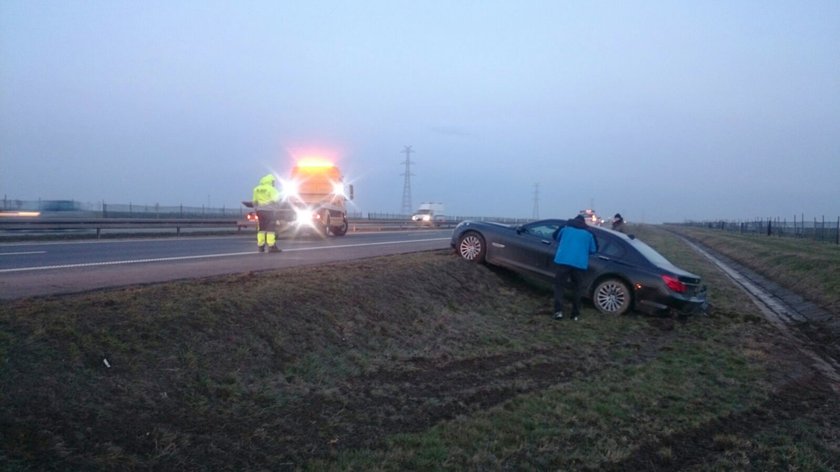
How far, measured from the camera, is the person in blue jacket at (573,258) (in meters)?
13.0

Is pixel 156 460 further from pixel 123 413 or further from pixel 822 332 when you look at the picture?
pixel 822 332

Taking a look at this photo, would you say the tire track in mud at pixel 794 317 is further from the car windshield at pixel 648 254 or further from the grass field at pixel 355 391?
the car windshield at pixel 648 254

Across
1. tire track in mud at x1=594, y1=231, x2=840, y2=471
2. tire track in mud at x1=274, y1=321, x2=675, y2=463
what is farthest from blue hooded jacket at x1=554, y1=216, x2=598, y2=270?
tire track in mud at x1=594, y1=231, x2=840, y2=471

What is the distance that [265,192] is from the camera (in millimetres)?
17625

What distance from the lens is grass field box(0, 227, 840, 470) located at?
5738mm

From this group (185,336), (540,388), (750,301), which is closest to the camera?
(185,336)

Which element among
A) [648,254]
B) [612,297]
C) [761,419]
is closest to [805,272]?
[648,254]

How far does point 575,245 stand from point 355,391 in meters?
6.37

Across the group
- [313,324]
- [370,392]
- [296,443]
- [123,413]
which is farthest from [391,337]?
[123,413]

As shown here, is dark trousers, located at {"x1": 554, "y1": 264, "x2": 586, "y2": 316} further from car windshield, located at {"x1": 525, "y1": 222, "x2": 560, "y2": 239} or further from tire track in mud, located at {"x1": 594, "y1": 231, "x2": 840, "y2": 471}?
tire track in mud, located at {"x1": 594, "y1": 231, "x2": 840, "y2": 471}

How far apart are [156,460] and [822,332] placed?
13078 millimetres

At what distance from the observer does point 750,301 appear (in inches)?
725

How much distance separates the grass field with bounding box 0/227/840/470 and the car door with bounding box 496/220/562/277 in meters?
3.31

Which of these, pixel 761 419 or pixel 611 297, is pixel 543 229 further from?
pixel 761 419
